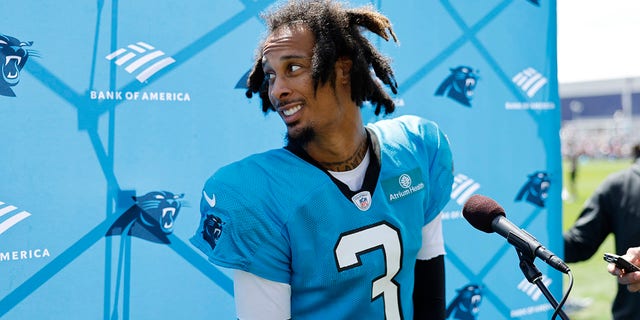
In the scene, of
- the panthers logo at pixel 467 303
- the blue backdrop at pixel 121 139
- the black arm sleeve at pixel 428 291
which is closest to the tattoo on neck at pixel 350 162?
the black arm sleeve at pixel 428 291

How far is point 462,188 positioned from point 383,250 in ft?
4.22

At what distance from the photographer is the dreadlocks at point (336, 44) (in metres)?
Answer: 1.62

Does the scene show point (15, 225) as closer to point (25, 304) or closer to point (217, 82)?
point (25, 304)

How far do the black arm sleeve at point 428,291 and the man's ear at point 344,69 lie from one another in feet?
1.90

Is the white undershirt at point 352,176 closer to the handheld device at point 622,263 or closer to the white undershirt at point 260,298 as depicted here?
the white undershirt at point 260,298

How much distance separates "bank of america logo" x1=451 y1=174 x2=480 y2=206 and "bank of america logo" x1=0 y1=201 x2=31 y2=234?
173 centimetres

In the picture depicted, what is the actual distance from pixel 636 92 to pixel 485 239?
143 feet

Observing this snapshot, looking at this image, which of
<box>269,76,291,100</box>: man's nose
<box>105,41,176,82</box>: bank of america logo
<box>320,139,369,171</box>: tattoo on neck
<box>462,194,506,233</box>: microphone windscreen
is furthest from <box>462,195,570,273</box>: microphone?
<box>105,41,176,82</box>: bank of america logo

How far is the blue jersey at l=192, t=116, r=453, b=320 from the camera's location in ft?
4.83

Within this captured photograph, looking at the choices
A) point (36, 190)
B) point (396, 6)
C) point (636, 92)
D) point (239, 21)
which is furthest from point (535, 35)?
point (636, 92)

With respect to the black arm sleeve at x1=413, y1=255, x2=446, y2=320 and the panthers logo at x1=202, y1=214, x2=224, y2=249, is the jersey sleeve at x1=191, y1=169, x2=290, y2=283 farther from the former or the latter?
the black arm sleeve at x1=413, y1=255, x2=446, y2=320

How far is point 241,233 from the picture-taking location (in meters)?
1.46

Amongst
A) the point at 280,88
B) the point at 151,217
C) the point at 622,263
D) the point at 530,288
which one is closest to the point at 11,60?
the point at 151,217

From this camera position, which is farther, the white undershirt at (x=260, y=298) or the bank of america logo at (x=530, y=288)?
the bank of america logo at (x=530, y=288)
